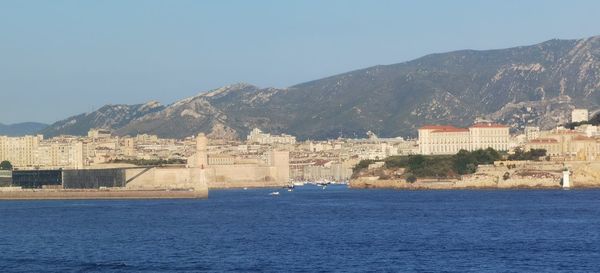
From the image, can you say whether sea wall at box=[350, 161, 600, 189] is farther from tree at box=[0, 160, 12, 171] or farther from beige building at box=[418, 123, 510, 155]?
tree at box=[0, 160, 12, 171]

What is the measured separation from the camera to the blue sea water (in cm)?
4559

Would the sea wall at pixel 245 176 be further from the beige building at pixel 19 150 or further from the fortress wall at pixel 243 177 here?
the beige building at pixel 19 150

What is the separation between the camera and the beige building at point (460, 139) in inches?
6240

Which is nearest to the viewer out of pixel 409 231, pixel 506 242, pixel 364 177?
pixel 506 242

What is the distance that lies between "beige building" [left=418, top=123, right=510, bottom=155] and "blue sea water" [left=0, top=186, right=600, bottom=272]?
68996 millimetres

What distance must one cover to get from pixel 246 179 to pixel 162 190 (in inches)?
2339

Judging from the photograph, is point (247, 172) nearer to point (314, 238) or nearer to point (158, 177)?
point (158, 177)

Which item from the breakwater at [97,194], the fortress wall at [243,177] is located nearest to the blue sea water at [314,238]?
the breakwater at [97,194]

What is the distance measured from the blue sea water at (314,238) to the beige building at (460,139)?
6900 cm

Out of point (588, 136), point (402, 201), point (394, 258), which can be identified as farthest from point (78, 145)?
point (394, 258)

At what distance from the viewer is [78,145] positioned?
159 meters

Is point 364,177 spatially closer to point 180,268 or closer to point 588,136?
point 588,136

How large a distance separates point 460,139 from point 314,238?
103898 millimetres

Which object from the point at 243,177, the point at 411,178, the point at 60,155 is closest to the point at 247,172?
the point at 243,177
